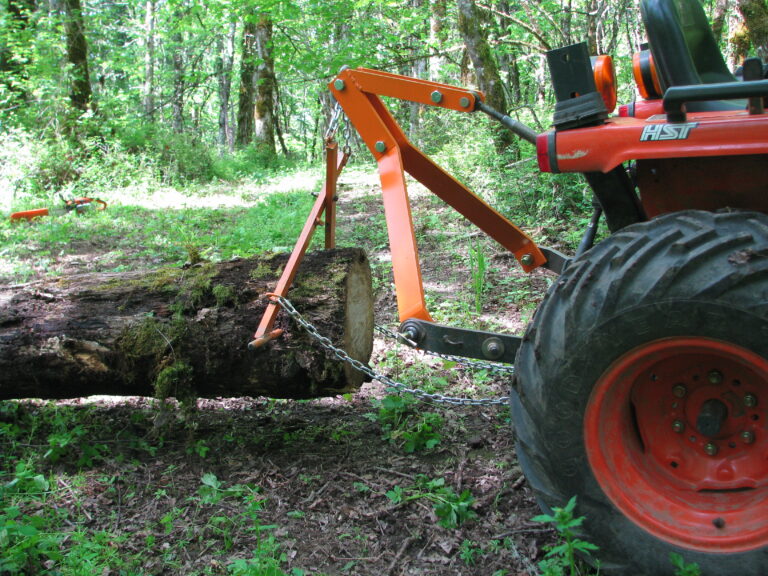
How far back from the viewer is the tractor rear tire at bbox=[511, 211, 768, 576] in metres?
1.96

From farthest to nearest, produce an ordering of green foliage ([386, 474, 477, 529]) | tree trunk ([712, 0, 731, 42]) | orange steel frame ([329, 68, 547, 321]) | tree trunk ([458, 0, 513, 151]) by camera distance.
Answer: tree trunk ([458, 0, 513, 151]), tree trunk ([712, 0, 731, 42]), orange steel frame ([329, 68, 547, 321]), green foliage ([386, 474, 477, 529])

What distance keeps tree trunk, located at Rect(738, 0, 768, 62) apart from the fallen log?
21.7 ft

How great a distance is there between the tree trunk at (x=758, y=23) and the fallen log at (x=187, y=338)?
662 cm

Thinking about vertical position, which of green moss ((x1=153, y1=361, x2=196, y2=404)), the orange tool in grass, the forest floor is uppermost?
the orange tool in grass

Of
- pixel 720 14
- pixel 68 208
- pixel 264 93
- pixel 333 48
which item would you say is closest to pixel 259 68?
pixel 264 93

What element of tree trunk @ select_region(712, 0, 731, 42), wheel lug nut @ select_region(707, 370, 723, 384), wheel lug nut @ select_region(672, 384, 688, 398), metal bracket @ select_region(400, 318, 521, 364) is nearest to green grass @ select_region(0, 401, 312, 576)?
metal bracket @ select_region(400, 318, 521, 364)

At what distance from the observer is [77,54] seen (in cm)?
1328

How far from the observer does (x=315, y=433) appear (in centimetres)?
369

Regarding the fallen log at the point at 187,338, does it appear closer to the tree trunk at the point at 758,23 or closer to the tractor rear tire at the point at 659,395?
the tractor rear tire at the point at 659,395

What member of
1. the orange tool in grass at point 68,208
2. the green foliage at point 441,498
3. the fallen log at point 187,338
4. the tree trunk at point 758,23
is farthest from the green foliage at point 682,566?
the orange tool in grass at point 68,208

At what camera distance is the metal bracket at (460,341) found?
106 inches

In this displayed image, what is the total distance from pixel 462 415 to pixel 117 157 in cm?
1099

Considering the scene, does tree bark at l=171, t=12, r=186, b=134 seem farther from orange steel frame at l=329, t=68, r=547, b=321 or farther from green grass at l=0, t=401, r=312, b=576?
orange steel frame at l=329, t=68, r=547, b=321

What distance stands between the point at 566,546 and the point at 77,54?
1442 cm
